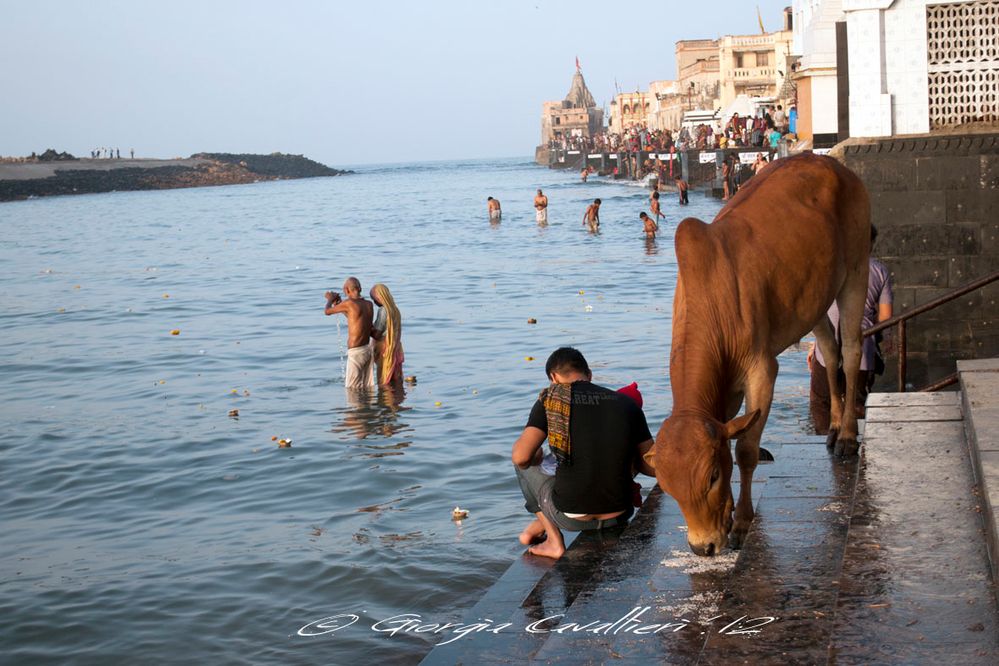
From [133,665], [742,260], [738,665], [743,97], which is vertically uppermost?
[743,97]

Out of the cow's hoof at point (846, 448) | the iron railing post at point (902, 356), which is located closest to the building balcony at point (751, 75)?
the iron railing post at point (902, 356)

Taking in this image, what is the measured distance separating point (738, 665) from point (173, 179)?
15741 cm

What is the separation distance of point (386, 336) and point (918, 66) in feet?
23.1

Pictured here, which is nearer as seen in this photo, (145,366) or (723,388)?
(723,388)

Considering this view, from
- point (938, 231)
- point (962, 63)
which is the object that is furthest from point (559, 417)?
point (962, 63)

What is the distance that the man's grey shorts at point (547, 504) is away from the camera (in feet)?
24.1

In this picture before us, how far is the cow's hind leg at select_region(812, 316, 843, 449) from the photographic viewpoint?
296 inches

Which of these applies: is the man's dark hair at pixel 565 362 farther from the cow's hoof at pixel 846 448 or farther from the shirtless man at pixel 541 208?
the shirtless man at pixel 541 208

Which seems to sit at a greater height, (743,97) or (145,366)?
(743,97)

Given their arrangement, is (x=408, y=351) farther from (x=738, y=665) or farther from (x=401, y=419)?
(x=738, y=665)

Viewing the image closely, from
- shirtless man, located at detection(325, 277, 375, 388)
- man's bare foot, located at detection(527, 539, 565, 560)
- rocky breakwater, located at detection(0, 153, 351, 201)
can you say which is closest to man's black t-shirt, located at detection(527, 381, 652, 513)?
man's bare foot, located at detection(527, 539, 565, 560)

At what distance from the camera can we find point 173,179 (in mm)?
155125


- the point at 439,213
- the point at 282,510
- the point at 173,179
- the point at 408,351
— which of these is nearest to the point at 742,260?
the point at 282,510

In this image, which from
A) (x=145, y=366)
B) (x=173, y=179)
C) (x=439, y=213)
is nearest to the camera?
(x=145, y=366)
